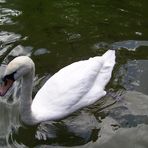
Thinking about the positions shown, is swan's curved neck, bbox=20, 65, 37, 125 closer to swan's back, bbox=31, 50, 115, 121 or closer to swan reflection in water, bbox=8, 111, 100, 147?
swan's back, bbox=31, 50, 115, 121

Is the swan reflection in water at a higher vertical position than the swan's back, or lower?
lower

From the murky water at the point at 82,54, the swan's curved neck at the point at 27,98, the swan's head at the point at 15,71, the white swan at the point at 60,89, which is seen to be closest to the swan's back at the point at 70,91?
Result: the white swan at the point at 60,89

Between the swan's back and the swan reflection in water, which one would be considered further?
the swan's back

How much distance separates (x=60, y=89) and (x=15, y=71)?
92cm

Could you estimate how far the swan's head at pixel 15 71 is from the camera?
552 centimetres

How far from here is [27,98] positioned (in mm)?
5941

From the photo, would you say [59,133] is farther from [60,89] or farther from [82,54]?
[82,54]

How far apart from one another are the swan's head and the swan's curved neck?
0.47 ft

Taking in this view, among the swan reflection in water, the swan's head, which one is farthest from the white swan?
the swan reflection in water

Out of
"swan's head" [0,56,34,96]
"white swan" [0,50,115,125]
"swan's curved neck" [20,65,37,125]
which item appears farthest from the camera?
"swan's curved neck" [20,65,37,125]

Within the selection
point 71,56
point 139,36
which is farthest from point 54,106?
point 139,36

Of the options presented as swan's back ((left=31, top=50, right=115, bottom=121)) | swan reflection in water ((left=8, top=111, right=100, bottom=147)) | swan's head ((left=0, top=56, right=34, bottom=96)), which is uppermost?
swan's head ((left=0, top=56, right=34, bottom=96))

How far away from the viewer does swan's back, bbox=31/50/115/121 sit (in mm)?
6223

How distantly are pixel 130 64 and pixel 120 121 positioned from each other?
4.54 feet
